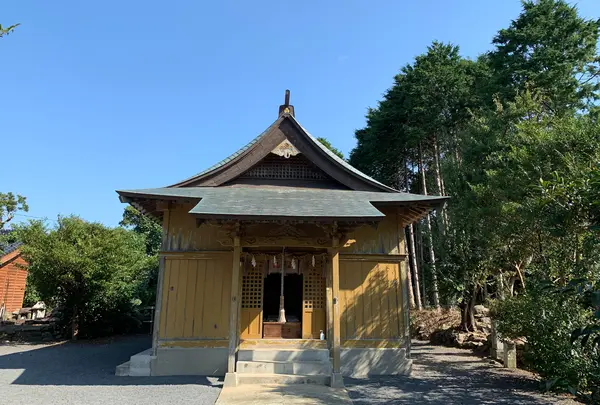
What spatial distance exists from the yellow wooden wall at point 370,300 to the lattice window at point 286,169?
2.76 metres

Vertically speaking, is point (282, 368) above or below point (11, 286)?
below

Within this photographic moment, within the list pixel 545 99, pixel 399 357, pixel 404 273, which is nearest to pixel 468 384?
pixel 399 357

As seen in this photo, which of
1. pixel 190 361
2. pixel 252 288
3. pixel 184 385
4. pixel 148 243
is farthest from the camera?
pixel 148 243

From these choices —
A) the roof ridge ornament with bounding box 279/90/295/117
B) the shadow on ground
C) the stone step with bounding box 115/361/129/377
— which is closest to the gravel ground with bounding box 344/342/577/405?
the shadow on ground

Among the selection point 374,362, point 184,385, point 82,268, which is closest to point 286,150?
point 374,362

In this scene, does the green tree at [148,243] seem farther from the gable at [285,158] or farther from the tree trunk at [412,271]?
the tree trunk at [412,271]

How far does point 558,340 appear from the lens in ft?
19.7

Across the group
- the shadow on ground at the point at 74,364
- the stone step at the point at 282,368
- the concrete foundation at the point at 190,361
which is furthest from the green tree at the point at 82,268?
the stone step at the point at 282,368

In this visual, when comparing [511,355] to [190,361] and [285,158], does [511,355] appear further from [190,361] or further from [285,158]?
[190,361]

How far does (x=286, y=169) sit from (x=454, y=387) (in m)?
6.58

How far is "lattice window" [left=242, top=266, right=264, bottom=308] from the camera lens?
29.1 ft

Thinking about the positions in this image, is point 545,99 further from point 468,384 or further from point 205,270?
point 205,270

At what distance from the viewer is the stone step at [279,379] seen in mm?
7145

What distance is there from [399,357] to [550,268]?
147 inches
